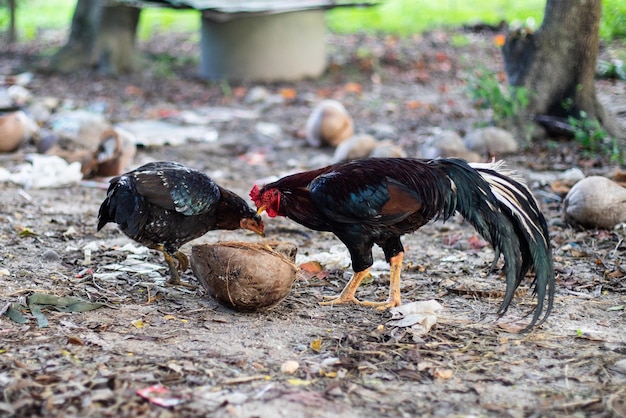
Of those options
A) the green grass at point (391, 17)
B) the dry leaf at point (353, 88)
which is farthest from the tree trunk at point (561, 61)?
Result: the green grass at point (391, 17)

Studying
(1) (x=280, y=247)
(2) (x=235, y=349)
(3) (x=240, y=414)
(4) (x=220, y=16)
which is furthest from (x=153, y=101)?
(3) (x=240, y=414)

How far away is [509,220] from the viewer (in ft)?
14.0

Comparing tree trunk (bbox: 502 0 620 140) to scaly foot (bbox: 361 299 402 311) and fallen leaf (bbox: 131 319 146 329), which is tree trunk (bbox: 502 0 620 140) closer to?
scaly foot (bbox: 361 299 402 311)

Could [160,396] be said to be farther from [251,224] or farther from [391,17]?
[391,17]

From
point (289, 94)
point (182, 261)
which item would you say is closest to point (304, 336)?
point (182, 261)

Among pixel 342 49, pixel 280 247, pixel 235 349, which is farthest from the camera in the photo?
pixel 342 49

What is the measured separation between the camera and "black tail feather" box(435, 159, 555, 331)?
13.4ft

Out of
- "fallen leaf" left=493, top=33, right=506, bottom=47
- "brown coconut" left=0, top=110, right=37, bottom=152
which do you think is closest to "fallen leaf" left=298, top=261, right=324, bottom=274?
"brown coconut" left=0, top=110, right=37, bottom=152

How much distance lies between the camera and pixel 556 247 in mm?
5809

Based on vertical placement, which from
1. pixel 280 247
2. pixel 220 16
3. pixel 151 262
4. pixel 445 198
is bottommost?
pixel 151 262

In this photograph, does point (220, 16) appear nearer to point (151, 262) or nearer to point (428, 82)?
point (428, 82)

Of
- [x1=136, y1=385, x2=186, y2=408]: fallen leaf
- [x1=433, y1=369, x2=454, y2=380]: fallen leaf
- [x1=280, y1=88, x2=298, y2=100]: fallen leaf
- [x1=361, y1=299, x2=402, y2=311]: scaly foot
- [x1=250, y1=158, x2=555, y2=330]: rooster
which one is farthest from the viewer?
[x1=280, y1=88, x2=298, y2=100]: fallen leaf

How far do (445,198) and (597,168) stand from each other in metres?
3.93

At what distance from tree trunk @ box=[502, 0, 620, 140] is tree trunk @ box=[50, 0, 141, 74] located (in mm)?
7453
